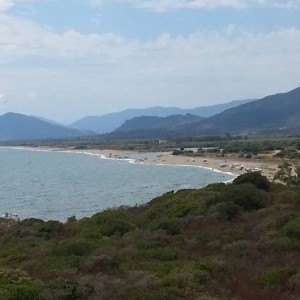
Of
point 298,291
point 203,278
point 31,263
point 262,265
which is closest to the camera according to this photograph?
point 298,291

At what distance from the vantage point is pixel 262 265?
43.3 ft

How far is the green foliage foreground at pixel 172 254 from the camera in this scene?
11391 millimetres

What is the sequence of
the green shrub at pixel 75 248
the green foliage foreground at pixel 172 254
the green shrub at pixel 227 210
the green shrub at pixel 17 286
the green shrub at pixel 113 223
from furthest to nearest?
the green shrub at pixel 227 210
the green shrub at pixel 113 223
the green shrub at pixel 75 248
the green foliage foreground at pixel 172 254
the green shrub at pixel 17 286

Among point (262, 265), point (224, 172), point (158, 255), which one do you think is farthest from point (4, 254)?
point (224, 172)

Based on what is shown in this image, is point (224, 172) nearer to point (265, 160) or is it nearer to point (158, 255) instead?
point (265, 160)

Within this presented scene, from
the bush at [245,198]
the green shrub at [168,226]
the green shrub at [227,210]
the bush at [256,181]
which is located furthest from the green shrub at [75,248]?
the bush at [256,181]

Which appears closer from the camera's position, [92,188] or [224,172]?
[92,188]

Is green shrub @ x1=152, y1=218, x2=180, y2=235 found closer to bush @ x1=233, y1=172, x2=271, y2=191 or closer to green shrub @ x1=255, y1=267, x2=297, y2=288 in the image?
green shrub @ x1=255, y1=267, x2=297, y2=288

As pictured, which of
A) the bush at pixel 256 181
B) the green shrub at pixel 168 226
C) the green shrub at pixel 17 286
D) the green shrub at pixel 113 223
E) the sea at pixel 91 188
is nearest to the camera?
the green shrub at pixel 17 286

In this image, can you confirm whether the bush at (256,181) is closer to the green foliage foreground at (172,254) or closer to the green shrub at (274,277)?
the green foliage foreground at (172,254)

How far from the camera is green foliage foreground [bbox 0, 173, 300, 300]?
1139 cm

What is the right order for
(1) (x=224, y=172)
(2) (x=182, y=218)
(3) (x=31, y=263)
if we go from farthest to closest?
(1) (x=224, y=172), (2) (x=182, y=218), (3) (x=31, y=263)

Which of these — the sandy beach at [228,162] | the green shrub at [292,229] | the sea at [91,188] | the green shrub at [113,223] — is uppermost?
the green shrub at [292,229]

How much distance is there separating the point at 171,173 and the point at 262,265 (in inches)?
2519
